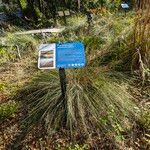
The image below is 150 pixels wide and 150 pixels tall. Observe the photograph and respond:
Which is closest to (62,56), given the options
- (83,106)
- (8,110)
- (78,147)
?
(83,106)

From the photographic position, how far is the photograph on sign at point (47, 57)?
12.0 ft

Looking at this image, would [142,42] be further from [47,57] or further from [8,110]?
[8,110]

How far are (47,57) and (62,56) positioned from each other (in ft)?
0.54

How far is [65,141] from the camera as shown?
381 cm

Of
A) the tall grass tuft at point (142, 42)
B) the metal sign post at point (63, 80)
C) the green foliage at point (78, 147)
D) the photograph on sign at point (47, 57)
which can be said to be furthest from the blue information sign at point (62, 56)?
the tall grass tuft at point (142, 42)

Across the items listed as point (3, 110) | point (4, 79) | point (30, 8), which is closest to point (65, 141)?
point (3, 110)

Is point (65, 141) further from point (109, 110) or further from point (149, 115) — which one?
point (149, 115)

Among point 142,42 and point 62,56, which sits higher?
point 62,56

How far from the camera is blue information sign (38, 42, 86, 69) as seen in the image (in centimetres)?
364

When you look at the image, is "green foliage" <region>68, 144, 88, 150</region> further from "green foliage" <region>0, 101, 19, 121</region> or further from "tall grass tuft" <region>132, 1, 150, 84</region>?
"tall grass tuft" <region>132, 1, 150, 84</region>

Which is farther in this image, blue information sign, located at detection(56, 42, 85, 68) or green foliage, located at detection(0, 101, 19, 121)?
green foliage, located at detection(0, 101, 19, 121)

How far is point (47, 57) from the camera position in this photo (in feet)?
12.2

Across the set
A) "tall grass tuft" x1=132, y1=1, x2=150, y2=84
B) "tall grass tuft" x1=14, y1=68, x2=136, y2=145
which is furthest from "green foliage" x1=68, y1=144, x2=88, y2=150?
"tall grass tuft" x1=132, y1=1, x2=150, y2=84

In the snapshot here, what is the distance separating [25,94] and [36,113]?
0.66 meters
